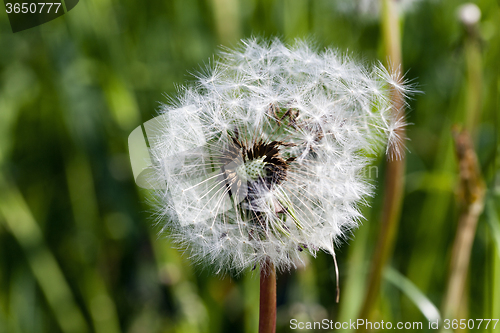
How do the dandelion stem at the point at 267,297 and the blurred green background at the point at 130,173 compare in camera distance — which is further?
the blurred green background at the point at 130,173

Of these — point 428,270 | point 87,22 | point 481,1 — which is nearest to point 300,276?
point 428,270

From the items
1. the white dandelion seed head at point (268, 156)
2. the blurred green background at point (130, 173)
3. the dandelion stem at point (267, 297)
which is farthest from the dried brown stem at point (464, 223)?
the dandelion stem at point (267, 297)

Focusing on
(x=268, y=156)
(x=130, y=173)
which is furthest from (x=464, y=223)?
(x=130, y=173)

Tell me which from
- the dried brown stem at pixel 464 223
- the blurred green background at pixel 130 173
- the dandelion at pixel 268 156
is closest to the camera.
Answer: the dandelion at pixel 268 156

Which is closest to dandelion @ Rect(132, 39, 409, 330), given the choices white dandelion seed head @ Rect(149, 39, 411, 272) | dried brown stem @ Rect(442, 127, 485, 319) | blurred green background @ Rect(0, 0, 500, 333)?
white dandelion seed head @ Rect(149, 39, 411, 272)

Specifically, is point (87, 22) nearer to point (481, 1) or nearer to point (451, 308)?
point (451, 308)

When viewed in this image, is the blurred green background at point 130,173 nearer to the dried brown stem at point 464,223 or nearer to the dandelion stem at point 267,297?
the dried brown stem at point 464,223
